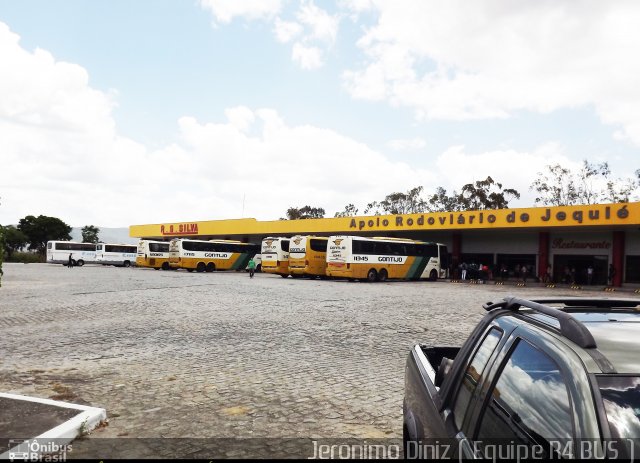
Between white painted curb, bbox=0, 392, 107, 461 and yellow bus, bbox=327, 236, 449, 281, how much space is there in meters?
27.1

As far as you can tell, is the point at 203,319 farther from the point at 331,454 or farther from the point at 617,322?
the point at 617,322

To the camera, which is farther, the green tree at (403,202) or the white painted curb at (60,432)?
the green tree at (403,202)

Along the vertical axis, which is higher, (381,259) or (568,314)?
(568,314)

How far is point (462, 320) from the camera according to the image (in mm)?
12820

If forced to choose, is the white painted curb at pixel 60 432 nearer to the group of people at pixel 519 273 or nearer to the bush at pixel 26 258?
the group of people at pixel 519 273

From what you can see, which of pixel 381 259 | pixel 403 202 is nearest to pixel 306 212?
pixel 403 202

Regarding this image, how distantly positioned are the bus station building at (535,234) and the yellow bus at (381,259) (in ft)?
12.1

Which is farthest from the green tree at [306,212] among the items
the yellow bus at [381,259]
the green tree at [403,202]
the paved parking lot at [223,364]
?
the paved parking lot at [223,364]

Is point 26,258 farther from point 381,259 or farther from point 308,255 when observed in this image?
point 381,259

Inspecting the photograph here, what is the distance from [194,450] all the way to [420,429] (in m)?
2.27

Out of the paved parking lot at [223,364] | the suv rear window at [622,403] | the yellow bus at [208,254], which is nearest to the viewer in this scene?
the suv rear window at [622,403]

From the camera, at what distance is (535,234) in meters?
38.4

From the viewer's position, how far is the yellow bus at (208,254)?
139 ft

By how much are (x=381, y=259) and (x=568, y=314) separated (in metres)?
31.5
